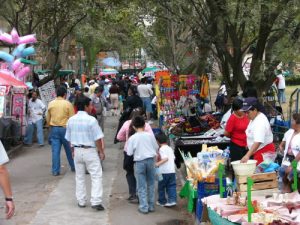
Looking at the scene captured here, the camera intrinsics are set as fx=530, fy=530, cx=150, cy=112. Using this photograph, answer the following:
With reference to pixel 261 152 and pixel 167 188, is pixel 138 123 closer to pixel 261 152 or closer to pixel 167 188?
pixel 167 188

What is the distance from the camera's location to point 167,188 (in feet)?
27.3

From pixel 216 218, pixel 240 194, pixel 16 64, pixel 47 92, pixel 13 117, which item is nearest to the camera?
pixel 216 218

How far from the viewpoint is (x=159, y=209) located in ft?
27.0

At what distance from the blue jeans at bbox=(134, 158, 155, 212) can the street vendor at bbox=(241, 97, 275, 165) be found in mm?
1459

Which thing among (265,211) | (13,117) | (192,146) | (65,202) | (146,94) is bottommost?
(65,202)

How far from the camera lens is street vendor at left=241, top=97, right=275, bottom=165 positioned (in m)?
7.27

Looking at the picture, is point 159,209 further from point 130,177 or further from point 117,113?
point 117,113

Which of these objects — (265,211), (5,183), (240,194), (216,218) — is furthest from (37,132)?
(5,183)

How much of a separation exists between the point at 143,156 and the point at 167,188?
0.95 meters

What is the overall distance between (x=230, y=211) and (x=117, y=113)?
18.2 metres

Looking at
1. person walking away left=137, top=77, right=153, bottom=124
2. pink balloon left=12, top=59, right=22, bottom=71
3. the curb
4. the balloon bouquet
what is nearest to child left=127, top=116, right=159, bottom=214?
the balloon bouquet

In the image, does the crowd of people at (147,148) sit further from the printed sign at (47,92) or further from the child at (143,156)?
the printed sign at (47,92)

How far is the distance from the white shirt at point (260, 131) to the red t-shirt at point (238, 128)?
102cm

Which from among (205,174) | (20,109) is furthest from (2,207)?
(20,109)
